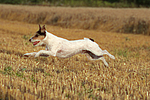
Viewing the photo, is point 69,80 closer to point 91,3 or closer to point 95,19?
point 95,19

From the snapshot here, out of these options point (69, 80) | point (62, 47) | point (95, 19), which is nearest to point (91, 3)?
point (95, 19)

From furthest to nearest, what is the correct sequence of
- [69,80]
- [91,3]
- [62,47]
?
[91,3], [62,47], [69,80]

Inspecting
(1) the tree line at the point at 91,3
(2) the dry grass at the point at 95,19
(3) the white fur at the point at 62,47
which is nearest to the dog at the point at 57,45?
(3) the white fur at the point at 62,47

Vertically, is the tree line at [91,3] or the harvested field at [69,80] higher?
the tree line at [91,3]

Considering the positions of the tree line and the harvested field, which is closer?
the harvested field

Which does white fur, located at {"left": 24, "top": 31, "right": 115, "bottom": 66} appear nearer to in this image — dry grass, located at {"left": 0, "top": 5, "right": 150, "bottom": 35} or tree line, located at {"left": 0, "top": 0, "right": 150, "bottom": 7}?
dry grass, located at {"left": 0, "top": 5, "right": 150, "bottom": 35}

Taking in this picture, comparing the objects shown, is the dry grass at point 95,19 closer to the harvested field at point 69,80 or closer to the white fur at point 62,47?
the harvested field at point 69,80

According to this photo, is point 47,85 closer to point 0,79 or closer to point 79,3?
point 0,79

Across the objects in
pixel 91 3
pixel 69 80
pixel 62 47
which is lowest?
pixel 69 80

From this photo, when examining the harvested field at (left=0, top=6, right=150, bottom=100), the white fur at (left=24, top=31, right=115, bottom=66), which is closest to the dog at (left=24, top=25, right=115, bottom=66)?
the white fur at (left=24, top=31, right=115, bottom=66)

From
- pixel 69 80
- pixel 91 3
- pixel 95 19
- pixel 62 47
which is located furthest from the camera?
pixel 91 3

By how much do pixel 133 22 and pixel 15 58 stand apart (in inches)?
537

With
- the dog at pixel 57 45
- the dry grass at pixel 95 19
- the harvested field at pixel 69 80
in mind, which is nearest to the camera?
the harvested field at pixel 69 80

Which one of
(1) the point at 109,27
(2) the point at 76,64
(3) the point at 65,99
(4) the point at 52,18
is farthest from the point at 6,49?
(4) the point at 52,18
